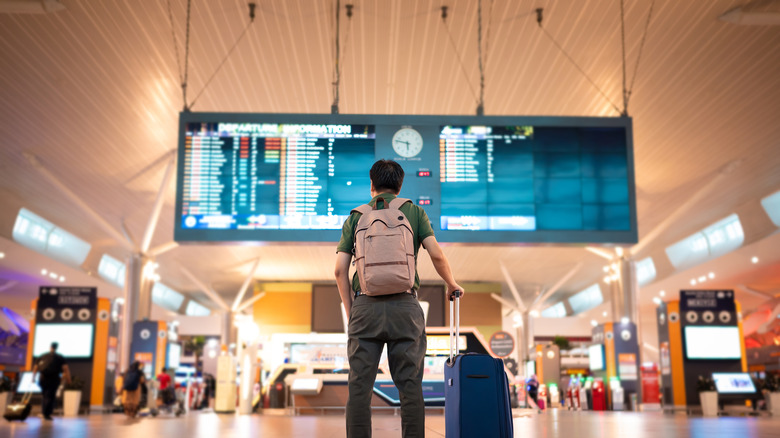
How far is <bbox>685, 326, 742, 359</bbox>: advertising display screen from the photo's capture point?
64.7 feet

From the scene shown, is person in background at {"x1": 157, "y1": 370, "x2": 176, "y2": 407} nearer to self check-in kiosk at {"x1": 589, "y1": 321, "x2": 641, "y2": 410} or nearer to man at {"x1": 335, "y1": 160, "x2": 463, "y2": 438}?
self check-in kiosk at {"x1": 589, "y1": 321, "x2": 641, "y2": 410}

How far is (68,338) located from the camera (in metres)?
19.6

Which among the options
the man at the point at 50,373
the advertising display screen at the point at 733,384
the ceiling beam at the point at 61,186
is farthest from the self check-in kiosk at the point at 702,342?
the ceiling beam at the point at 61,186

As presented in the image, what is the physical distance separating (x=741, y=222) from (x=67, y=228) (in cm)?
2367

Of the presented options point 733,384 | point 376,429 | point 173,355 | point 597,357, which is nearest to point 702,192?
point 733,384

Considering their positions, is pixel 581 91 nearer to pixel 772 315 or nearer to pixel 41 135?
pixel 41 135

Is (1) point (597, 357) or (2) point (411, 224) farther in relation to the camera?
(1) point (597, 357)

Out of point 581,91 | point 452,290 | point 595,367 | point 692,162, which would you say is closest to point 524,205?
point 452,290

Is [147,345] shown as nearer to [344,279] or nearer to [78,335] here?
[78,335]

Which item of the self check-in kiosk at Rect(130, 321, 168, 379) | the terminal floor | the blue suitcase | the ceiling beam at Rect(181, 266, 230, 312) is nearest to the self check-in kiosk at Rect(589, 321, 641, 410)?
the terminal floor

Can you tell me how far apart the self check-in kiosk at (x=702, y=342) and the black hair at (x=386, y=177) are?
17324mm

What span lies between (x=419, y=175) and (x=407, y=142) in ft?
1.54

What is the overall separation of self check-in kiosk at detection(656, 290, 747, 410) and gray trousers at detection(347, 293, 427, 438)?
17.6 metres

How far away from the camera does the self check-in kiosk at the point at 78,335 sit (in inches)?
766
